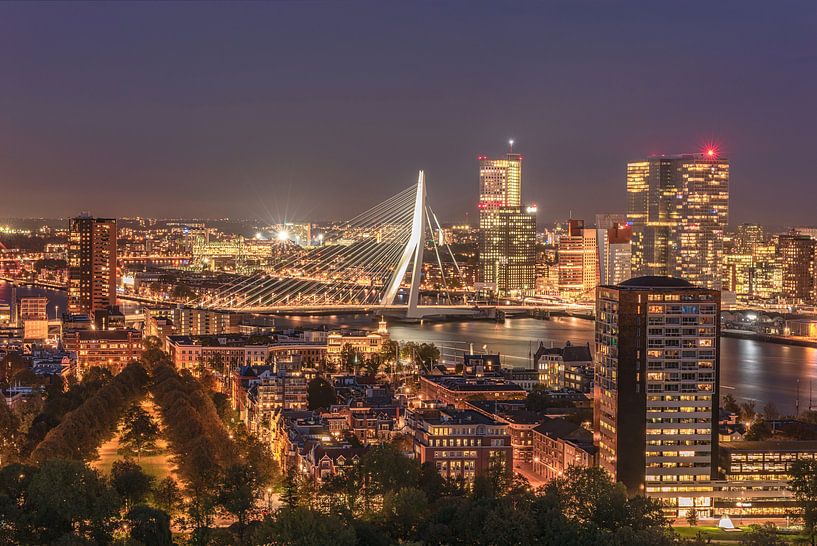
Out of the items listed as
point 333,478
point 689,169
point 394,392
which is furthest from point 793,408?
point 689,169

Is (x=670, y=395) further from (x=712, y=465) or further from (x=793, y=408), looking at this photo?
(x=793, y=408)

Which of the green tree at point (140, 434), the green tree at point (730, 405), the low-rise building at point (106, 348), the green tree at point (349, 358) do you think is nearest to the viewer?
the green tree at point (140, 434)

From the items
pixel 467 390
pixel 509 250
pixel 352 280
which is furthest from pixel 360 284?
pixel 467 390

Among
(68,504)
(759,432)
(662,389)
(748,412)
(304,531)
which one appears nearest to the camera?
(304,531)

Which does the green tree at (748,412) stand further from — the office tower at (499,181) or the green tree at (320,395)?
the office tower at (499,181)

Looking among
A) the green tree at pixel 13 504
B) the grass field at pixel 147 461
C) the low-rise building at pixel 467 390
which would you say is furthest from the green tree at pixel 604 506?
the low-rise building at pixel 467 390

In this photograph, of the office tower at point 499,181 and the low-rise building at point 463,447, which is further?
the office tower at point 499,181

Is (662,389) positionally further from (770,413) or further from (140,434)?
(140,434)
